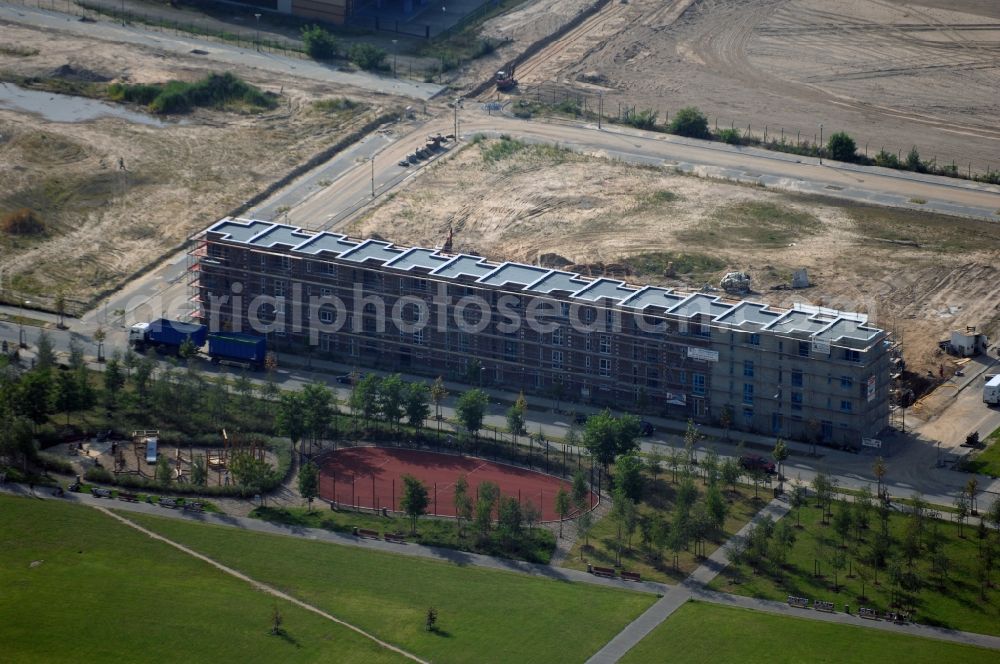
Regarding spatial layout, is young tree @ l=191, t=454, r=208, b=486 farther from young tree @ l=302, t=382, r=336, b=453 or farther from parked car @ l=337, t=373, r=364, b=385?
parked car @ l=337, t=373, r=364, b=385

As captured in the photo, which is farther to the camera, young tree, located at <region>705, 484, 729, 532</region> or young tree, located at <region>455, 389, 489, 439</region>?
young tree, located at <region>455, 389, 489, 439</region>

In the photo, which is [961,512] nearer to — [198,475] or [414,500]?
[414,500]

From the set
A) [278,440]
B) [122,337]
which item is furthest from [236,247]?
[278,440]

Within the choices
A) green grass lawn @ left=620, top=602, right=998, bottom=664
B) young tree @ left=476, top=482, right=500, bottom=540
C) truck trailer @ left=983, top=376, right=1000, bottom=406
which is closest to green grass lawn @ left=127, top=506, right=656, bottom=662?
green grass lawn @ left=620, top=602, right=998, bottom=664

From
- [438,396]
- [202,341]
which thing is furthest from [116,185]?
[438,396]

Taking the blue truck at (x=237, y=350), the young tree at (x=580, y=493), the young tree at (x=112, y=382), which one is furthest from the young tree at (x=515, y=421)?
the young tree at (x=112, y=382)

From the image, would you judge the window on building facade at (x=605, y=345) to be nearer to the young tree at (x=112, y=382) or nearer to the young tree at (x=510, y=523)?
the young tree at (x=510, y=523)
